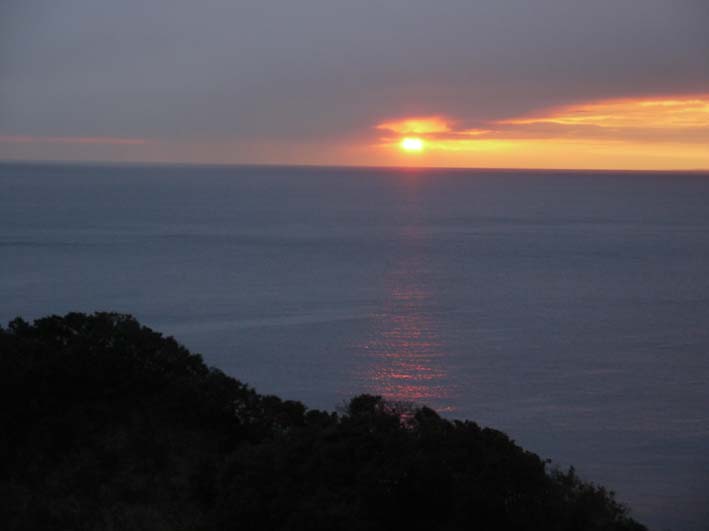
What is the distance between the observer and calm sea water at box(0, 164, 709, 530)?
2616 cm

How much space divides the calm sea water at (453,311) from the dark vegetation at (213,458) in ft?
28.4

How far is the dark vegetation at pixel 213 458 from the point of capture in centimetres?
1134

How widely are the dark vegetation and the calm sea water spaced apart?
8666 millimetres

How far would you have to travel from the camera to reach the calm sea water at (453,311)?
85.8ft

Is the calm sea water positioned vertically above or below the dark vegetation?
above

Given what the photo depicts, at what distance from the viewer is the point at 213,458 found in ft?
44.5

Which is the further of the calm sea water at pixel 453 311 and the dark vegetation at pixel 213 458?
the calm sea water at pixel 453 311

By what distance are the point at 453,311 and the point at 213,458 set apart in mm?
31267

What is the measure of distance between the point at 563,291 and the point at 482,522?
42.4 metres

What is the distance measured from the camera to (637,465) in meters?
23.2

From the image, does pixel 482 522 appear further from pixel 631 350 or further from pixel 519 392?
pixel 631 350

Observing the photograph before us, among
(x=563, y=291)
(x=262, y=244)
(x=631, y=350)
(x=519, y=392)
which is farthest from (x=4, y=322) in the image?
(x=262, y=244)

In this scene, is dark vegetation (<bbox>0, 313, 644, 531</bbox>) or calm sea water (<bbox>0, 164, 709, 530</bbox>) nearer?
dark vegetation (<bbox>0, 313, 644, 531</bbox>)

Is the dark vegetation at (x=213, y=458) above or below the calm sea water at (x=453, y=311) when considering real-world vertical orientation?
below
